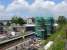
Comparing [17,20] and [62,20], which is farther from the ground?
[62,20]

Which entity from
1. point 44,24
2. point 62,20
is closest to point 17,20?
point 44,24

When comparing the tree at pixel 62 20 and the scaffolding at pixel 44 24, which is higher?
the tree at pixel 62 20

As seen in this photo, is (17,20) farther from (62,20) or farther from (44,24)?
(62,20)

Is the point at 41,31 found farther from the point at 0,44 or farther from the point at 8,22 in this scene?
the point at 8,22

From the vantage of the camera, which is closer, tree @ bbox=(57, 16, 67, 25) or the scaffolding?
tree @ bbox=(57, 16, 67, 25)

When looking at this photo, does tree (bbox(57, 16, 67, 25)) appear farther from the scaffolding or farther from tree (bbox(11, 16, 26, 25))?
tree (bbox(11, 16, 26, 25))

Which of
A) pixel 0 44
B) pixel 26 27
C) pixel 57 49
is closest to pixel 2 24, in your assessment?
pixel 26 27

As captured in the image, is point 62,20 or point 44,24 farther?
point 44,24

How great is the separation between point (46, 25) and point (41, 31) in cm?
207

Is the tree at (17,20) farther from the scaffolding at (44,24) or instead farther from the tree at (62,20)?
the tree at (62,20)

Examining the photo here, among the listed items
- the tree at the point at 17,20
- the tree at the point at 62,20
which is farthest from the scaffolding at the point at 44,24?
the tree at the point at 17,20

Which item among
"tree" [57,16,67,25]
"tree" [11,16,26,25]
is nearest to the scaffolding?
"tree" [57,16,67,25]

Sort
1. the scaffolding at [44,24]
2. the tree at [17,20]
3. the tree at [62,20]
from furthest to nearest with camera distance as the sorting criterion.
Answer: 1. the tree at [17,20]
2. the scaffolding at [44,24]
3. the tree at [62,20]

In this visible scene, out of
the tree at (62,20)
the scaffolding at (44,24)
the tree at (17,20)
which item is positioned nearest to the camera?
the tree at (62,20)
